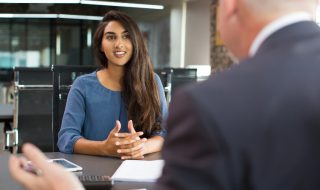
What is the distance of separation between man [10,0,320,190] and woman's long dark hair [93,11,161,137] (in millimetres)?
1416

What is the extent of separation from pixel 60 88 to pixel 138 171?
1.04 metres

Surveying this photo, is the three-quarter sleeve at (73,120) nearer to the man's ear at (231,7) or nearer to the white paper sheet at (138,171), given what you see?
the white paper sheet at (138,171)

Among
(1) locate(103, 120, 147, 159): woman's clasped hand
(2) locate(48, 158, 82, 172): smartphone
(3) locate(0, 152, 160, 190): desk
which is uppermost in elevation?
(1) locate(103, 120, 147, 159): woman's clasped hand

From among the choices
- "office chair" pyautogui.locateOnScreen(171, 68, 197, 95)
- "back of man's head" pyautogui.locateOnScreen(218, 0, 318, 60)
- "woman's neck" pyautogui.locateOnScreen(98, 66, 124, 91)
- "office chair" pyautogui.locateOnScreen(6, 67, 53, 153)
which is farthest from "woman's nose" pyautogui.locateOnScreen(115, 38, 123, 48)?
"office chair" pyautogui.locateOnScreen(171, 68, 197, 95)

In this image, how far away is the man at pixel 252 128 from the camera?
52 cm

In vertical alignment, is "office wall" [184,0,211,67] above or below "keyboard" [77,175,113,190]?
above

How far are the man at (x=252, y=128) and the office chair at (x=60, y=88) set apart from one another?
5.85ft

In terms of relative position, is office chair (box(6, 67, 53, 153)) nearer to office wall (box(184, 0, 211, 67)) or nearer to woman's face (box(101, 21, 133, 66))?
woman's face (box(101, 21, 133, 66))

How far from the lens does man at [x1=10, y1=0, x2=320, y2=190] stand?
0.52 meters

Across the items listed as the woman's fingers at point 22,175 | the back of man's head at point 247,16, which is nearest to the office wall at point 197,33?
the woman's fingers at point 22,175

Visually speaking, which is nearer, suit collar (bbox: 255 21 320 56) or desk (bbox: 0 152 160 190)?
suit collar (bbox: 255 21 320 56)

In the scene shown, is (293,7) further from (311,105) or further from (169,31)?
(169,31)

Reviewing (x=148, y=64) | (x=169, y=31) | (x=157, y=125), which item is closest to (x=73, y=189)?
(x=157, y=125)

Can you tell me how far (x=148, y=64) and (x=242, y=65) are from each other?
5.10 feet
